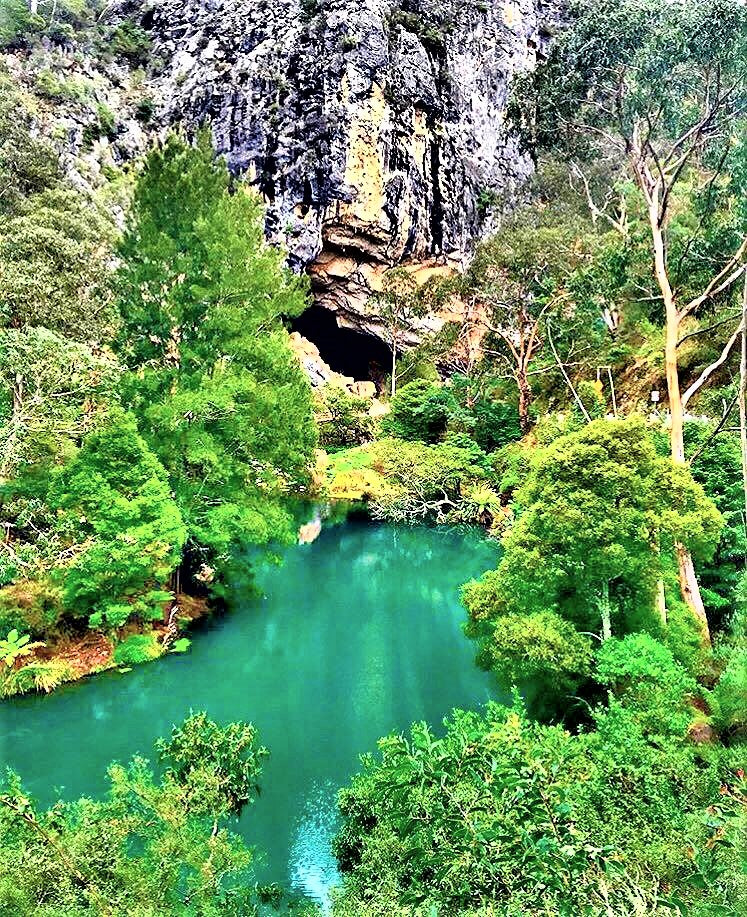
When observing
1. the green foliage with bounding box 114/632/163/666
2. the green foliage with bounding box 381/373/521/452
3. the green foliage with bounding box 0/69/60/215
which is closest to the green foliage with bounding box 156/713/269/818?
the green foliage with bounding box 114/632/163/666

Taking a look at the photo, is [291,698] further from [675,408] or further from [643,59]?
[643,59]

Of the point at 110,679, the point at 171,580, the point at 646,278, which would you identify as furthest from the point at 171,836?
the point at 646,278

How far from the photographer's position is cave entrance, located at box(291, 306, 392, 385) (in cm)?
3928

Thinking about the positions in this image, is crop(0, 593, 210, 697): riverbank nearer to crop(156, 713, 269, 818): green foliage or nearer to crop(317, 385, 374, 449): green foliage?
crop(156, 713, 269, 818): green foliage

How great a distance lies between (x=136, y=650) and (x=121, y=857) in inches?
312

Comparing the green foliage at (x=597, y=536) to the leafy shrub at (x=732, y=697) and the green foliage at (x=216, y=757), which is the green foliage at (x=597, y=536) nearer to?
the leafy shrub at (x=732, y=697)

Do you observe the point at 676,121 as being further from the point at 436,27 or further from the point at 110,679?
the point at 436,27

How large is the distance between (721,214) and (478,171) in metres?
23.9

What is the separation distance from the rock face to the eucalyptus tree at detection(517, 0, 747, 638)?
69.4 feet

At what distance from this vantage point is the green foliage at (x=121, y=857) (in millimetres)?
→ 3771

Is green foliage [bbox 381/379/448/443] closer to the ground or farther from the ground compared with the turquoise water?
farther from the ground

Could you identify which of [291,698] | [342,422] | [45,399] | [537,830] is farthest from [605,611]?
[342,422]

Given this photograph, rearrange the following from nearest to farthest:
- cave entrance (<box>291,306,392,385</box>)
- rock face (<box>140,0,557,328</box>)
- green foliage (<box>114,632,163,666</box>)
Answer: green foliage (<box>114,632,163,666</box>) < rock face (<box>140,0,557,328</box>) < cave entrance (<box>291,306,392,385</box>)

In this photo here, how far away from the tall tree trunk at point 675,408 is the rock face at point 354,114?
79.4 ft
